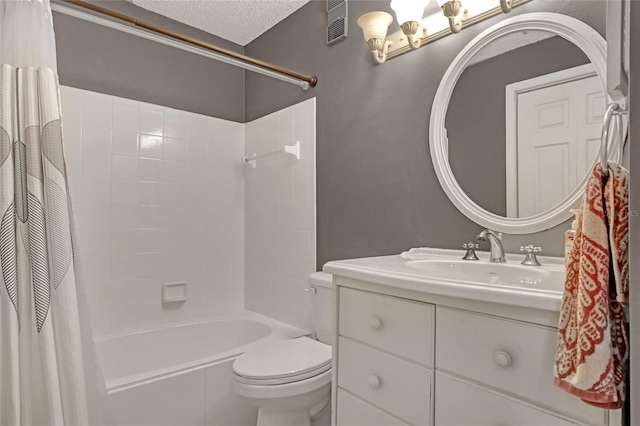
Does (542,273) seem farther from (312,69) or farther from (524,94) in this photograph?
(312,69)

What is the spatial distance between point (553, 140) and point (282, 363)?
131 cm

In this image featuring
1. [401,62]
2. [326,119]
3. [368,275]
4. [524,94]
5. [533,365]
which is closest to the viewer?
[533,365]

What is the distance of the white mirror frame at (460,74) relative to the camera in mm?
1201

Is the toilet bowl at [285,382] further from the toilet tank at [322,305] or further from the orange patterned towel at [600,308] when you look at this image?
the orange patterned towel at [600,308]

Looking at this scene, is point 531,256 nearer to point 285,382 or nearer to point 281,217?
point 285,382

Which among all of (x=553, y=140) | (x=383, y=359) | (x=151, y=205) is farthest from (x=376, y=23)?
(x=151, y=205)

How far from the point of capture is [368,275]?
1104 millimetres

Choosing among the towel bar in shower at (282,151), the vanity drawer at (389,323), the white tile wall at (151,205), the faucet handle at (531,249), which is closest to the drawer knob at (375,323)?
the vanity drawer at (389,323)

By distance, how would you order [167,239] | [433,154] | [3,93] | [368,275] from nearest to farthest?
[368,275]
[3,93]
[433,154]
[167,239]

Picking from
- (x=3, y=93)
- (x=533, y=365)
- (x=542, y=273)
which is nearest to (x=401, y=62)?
(x=542, y=273)

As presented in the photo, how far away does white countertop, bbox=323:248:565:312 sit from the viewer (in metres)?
0.80

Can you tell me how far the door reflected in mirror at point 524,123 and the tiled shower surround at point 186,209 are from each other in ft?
3.08

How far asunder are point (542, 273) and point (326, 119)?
1.36 m

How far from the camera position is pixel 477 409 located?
0.90 meters
